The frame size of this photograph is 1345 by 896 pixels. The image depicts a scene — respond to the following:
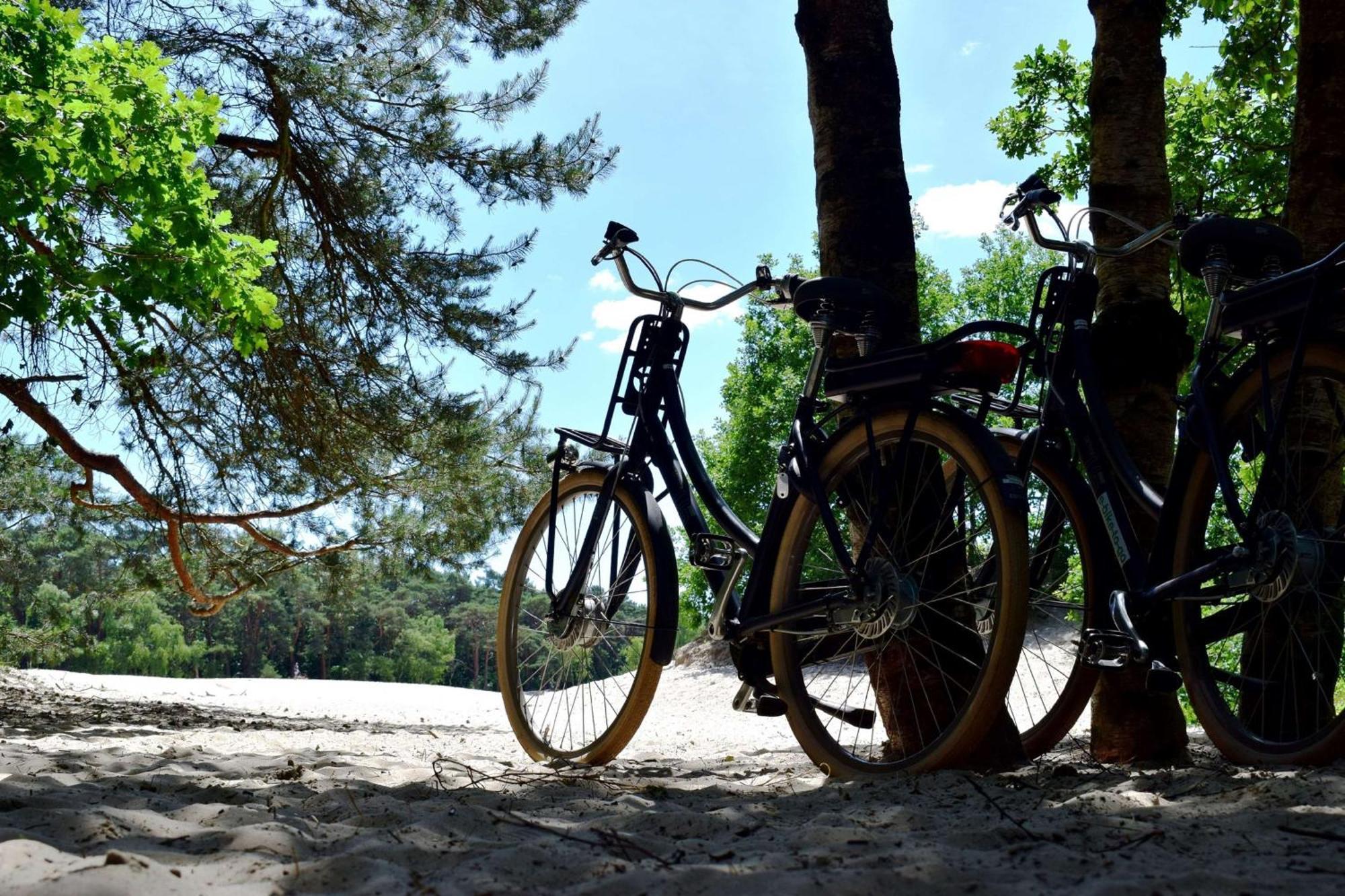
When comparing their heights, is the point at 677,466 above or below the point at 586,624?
above

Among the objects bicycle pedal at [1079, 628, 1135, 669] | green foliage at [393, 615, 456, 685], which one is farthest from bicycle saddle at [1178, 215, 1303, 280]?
green foliage at [393, 615, 456, 685]

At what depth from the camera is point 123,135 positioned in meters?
3.98

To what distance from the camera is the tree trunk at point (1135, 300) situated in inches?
124

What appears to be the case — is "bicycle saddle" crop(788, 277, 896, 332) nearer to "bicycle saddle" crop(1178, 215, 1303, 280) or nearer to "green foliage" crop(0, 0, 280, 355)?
"bicycle saddle" crop(1178, 215, 1303, 280)

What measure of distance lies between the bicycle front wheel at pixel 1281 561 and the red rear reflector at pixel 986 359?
48cm

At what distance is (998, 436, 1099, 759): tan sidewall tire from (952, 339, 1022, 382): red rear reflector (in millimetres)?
190

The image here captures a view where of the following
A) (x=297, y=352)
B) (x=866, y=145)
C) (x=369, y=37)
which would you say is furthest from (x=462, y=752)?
(x=369, y=37)

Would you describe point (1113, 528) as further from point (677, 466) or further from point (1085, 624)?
point (677, 466)

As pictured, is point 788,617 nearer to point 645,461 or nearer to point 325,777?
point 645,461

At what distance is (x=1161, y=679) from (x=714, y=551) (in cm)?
122

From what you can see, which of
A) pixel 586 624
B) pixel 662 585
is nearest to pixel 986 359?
pixel 662 585

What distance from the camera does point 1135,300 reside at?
11.1 feet

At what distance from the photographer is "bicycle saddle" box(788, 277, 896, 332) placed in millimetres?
2971

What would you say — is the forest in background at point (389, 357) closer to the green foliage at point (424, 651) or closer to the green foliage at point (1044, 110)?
the green foliage at point (1044, 110)
